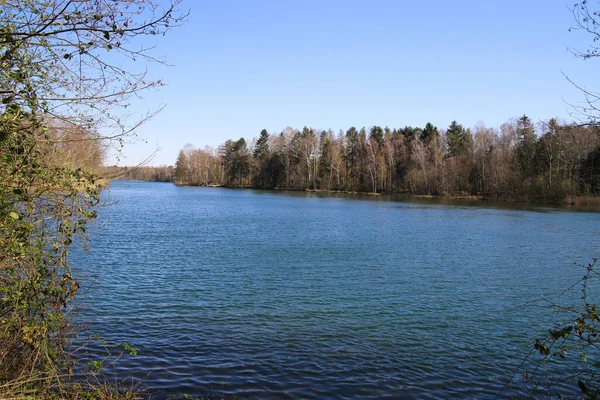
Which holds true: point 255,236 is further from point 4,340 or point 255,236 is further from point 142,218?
point 4,340

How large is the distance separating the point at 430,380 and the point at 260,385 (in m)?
3.60

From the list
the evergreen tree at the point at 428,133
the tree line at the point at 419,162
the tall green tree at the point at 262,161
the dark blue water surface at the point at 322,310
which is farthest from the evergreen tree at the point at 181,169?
the dark blue water surface at the point at 322,310

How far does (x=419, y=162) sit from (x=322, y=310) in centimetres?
7850

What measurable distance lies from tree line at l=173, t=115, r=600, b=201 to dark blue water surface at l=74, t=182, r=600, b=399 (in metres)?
40.8

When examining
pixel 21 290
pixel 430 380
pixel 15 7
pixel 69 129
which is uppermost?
pixel 15 7

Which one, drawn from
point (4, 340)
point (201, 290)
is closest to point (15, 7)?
point (4, 340)

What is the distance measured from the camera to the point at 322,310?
13594 millimetres

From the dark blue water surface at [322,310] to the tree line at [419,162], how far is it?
134ft

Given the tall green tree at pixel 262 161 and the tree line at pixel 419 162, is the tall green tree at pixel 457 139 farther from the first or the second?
the tall green tree at pixel 262 161

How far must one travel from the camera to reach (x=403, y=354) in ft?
34.5

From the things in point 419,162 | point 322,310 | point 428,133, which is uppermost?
point 428,133

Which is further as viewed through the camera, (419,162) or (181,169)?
(181,169)

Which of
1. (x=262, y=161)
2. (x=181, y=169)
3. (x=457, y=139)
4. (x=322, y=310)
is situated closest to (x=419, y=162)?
(x=457, y=139)

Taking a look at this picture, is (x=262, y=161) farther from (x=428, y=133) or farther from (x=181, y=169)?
(x=428, y=133)
